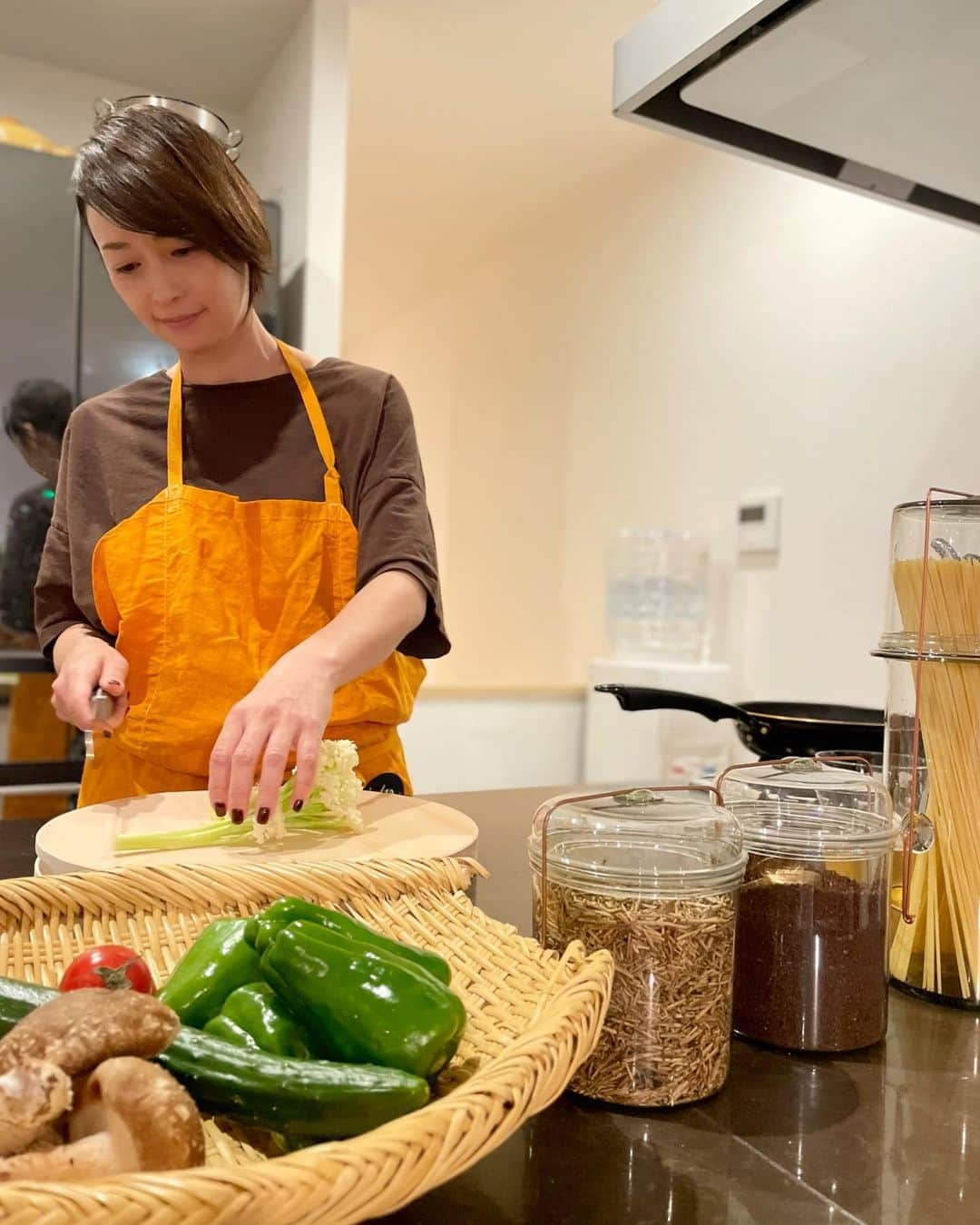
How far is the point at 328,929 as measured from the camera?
1.65 ft

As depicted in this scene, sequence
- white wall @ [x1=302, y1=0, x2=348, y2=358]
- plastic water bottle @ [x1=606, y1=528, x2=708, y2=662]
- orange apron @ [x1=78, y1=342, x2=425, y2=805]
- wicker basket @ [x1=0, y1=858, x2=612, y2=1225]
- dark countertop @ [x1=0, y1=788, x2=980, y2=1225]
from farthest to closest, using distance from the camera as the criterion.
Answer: plastic water bottle @ [x1=606, y1=528, x2=708, y2=662]
white wall @ [x1=302, y1=0, x2=348, y2=358]
orange apron @ [x1=78, y1=342, x2=425, y2=805]
dark countertop @ [x1=0, y1=788, x2=980, y2=1225]
wicker basket @ [x1=0, y1=858, x2=612, y2=1225]

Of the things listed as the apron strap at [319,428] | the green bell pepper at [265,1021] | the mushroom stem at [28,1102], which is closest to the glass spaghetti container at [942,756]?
the green bell pepper at [265,1021]

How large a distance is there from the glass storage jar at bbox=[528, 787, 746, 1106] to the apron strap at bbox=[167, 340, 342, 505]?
0.70 meters

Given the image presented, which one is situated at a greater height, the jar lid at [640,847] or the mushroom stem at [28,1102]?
the jar lid at [640,847]

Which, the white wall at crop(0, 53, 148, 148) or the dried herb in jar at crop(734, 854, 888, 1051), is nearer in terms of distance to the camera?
the dried herb in jar at crop(734, 854, 888, 1051)

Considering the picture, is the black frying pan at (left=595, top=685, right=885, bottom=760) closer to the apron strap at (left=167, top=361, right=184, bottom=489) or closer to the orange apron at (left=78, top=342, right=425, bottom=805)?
the orange apron at (left=78, top=342, right=425, bottom=805)

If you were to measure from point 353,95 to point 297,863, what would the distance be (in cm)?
246

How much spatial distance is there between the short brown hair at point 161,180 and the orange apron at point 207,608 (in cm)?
23

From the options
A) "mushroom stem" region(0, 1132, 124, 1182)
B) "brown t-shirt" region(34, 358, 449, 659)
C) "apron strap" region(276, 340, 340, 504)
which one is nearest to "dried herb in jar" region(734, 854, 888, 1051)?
"mushroom stem" region(0, 1132, 124, 1182)

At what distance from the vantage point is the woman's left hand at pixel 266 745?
0.73 meters

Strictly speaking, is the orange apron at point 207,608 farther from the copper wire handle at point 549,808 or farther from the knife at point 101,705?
the copper wire handle at point 549,808

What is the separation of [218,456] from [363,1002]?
0.85 metres

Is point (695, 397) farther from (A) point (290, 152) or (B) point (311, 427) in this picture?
(B) point (311, 427)

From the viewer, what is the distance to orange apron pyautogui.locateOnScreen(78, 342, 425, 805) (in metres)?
1.10
